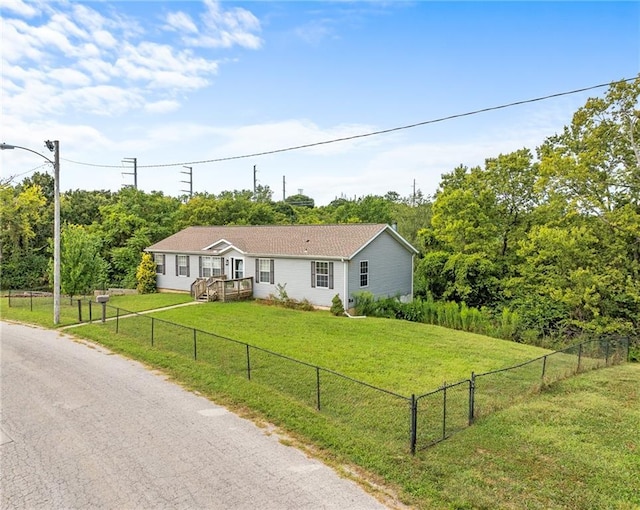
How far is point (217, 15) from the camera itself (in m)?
13.8

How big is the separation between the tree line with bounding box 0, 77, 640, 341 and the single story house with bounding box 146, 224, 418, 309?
309 cm

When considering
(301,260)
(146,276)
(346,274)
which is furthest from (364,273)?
(146,276)

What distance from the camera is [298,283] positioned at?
21.9 meters

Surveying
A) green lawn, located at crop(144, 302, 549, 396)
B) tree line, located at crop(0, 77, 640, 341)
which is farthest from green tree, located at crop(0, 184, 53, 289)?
green lawn, located at crop(144, 302, 549, 396)

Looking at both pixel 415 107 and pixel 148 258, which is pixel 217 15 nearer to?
pixel 415 107

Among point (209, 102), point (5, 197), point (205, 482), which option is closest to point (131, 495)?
point (205, 482)

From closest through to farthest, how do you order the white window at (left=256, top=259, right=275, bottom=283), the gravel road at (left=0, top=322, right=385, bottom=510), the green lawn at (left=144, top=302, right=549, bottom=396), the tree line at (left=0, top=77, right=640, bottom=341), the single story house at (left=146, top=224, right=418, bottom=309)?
the gravel road at (left=0, top=322, right=385, bottom=510)
the green lawn at (left=144, top=302, right=549, bottom=396)
the tree line at (left=0, top=77, right=640, bottom=341)
the single story house at (left=146, top=224, right=418, bottom=309)
the white window at (left=256, top=259, right=275, bottom=283)

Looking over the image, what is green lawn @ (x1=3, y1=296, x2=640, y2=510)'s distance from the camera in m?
5.65

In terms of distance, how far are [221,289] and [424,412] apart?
1616 cm

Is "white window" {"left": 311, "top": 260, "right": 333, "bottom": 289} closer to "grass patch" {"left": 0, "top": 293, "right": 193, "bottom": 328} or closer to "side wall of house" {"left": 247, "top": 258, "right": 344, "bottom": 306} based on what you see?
"side wall of house" {"left": 247, "top": 258, "right": 344, "bottom": 306}

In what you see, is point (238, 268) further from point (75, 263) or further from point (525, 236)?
point (525, 236)

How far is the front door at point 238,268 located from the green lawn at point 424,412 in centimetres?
830

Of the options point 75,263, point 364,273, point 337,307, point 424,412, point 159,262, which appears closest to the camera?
point 424,412

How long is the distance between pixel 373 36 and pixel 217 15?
5272mm
